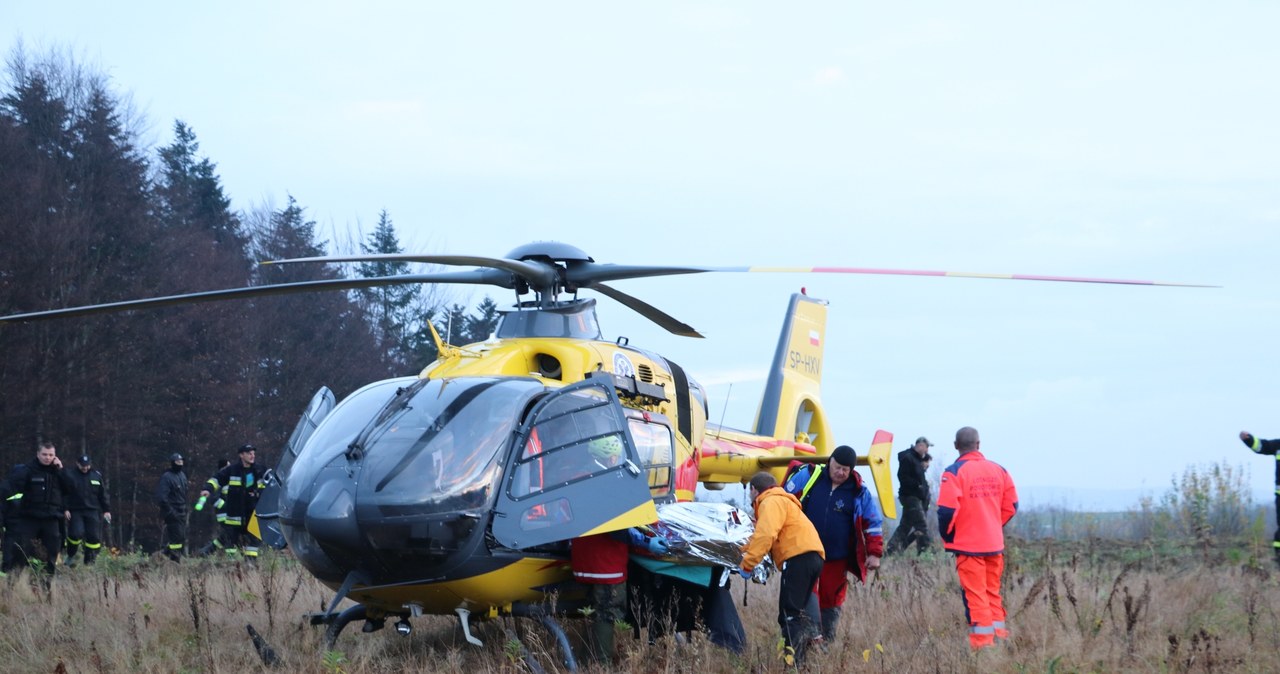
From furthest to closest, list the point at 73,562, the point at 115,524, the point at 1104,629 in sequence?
the point at 115,524 → the point at 73,562 → the point at 1104,629

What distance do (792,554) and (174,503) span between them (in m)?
11.5

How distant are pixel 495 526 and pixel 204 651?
2.54 meters

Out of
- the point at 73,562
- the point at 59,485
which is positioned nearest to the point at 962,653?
the point at 59,485

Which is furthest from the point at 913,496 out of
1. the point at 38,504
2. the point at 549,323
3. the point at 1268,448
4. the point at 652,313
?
the point at 38,504

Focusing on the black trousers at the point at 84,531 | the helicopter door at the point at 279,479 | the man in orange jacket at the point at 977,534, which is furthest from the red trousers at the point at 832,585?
the black trousers at the point at 84,531

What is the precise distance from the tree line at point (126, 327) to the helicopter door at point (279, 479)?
14798mm

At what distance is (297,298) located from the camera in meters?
38.4

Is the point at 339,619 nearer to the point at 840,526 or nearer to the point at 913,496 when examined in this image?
the point at 840,526

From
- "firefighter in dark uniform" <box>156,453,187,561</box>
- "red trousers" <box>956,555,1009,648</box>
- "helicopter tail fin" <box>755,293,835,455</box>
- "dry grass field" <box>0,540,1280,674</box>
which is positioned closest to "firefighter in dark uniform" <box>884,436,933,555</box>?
"helicopter tail fin" <box>755,293,835,455</box>

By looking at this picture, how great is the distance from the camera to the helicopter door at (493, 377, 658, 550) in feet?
24.1

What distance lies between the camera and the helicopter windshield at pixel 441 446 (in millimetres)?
7223

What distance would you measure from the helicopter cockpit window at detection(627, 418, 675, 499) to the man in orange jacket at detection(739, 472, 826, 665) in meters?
1.11

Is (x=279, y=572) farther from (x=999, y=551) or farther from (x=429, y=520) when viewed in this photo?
(x=999, y=551)

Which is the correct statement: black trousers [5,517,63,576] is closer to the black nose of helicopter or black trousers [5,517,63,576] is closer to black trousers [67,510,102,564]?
black trousers [67,510,102,564]
